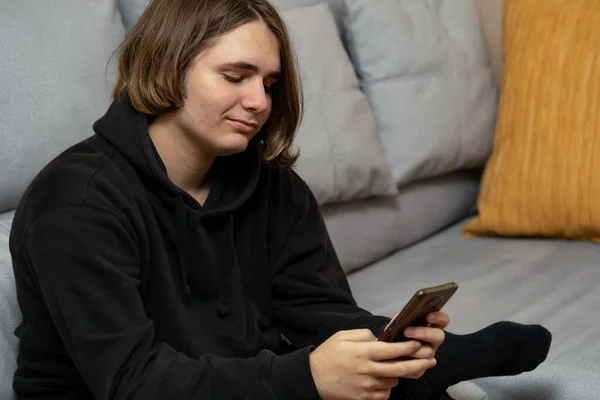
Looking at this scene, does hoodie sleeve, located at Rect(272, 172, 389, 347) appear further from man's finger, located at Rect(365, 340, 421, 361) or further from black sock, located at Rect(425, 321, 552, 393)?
man's finger, located at Rect(365, 340, 421, 361)

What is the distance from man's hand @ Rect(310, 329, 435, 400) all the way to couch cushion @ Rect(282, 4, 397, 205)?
2.12 feet

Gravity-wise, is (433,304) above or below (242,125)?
below

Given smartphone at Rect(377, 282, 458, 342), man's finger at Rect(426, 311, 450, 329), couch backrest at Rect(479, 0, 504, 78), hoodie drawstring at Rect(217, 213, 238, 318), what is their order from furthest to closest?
couch backrest at Rect(479, 0, 504, 78) → hoodie drawstring at Rect(217, 213, 238, 318) → man's finger at Rect(426, 311, 450, 329) → smartphone at Rect(377, 282, 458, 342)

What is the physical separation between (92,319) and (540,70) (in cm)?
127

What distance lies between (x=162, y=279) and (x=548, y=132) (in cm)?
106

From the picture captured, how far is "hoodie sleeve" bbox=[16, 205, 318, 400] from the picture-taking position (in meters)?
1.08

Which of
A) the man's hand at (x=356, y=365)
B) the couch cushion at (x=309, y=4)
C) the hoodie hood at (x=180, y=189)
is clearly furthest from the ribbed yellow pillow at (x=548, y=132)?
the man's hand at (x=356, y=365)

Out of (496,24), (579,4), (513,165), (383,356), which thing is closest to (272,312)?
(383,356)

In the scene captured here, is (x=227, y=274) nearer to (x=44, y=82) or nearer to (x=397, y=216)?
(x=44, y=82)

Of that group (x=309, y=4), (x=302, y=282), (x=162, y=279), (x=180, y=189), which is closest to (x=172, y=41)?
(x=180, y=189)

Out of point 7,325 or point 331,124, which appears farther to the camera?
point 331,124

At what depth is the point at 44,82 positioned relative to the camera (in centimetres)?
144

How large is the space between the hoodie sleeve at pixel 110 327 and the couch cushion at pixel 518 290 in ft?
1.51

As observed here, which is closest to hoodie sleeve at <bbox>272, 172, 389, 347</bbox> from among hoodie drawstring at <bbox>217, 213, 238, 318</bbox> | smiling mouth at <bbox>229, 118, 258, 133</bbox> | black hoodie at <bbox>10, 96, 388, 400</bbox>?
black hoodie at <bbox>10, 96, 388, 400</bbox>
